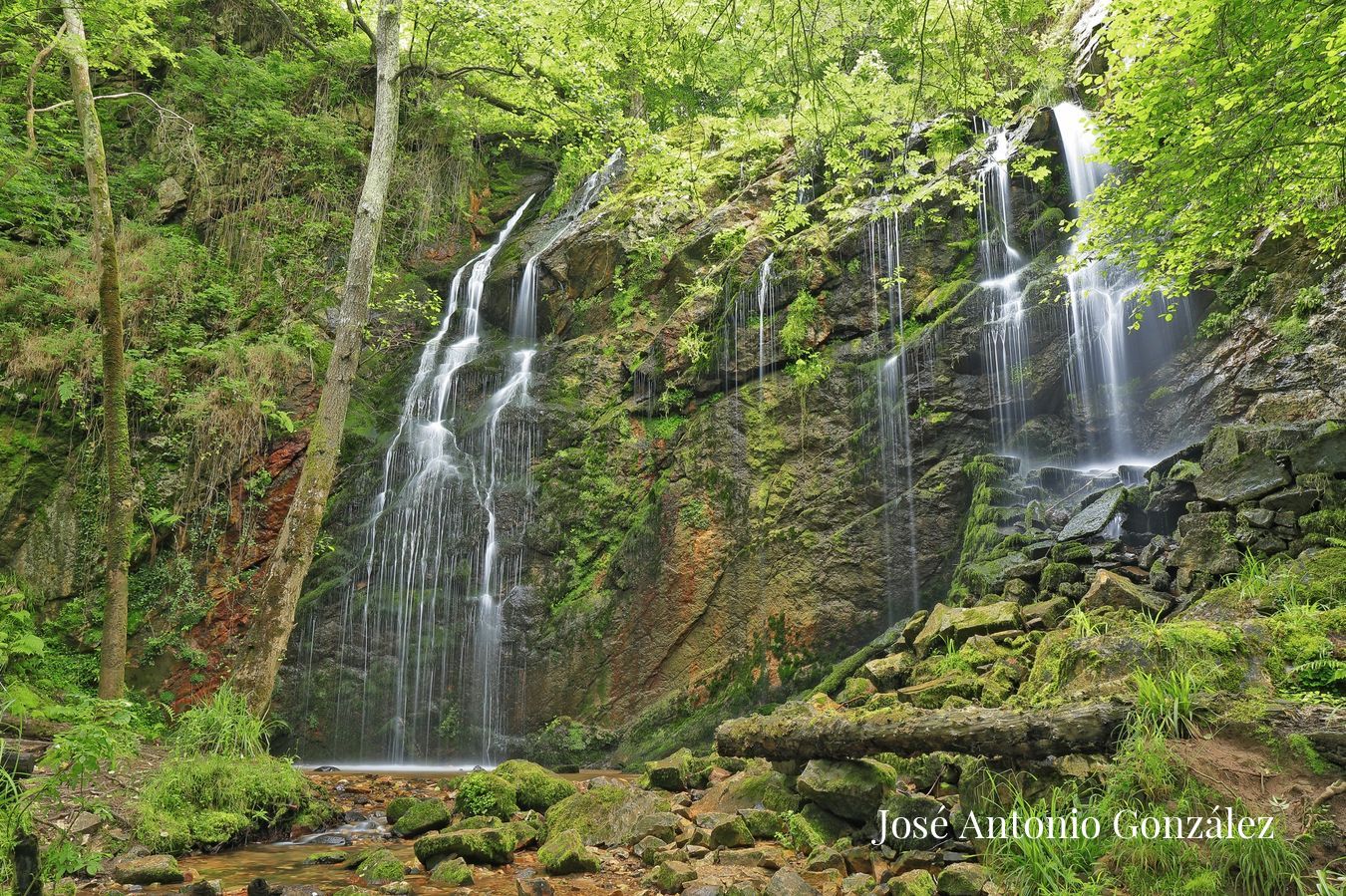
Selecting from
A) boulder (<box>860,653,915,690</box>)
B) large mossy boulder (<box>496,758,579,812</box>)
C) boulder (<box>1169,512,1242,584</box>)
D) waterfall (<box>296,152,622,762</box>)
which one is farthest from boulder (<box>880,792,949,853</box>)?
waterfall (<box>296,152,622,762</box>)

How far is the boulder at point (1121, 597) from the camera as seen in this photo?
5879mm

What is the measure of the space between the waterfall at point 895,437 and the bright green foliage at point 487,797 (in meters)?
5.74

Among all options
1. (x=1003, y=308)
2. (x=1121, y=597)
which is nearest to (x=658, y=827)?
(x=1121, y=597)

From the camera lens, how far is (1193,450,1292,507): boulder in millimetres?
6043

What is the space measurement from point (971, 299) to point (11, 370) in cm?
1522

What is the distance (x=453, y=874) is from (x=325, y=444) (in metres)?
4.34

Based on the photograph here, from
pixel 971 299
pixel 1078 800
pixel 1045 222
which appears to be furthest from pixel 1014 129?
pixel 1078 800

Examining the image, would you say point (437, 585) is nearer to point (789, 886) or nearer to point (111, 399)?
point (111, 399)

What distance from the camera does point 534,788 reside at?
652cm

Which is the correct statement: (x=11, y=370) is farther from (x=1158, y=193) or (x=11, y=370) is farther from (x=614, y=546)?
(x=1158, y=193)

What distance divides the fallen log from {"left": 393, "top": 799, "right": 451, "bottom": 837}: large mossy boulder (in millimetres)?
2535

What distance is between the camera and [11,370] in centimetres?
1168

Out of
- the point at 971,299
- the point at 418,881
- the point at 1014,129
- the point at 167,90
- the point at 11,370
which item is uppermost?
the point at 167,90

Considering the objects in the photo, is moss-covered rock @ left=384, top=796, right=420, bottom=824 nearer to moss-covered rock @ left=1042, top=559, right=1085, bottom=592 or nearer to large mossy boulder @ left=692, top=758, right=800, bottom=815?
large mossy boulder @ left=692, top=758, right=800, bottom=815
